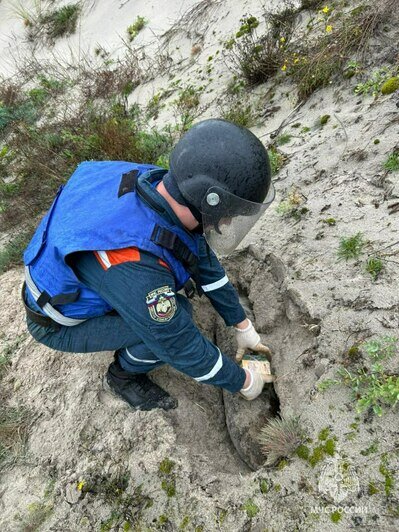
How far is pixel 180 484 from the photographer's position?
2105mm

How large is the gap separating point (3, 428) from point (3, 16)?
12800 millimetres

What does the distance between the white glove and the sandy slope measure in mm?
113

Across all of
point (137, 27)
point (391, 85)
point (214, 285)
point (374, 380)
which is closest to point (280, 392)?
point (374, 380)

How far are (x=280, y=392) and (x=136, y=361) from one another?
885mm

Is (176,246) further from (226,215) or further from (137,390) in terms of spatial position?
(137,390)

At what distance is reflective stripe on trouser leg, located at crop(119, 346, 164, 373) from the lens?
2.47 m

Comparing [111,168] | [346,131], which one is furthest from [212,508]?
[346,131]

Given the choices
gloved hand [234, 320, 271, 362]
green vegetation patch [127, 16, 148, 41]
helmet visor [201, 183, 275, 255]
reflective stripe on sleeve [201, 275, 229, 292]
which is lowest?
gloved hand [234, 320, 271, 362]

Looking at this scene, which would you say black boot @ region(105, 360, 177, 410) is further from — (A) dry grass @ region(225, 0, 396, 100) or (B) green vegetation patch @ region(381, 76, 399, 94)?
(A) dry grass @ region(225, 0, 396, 100)

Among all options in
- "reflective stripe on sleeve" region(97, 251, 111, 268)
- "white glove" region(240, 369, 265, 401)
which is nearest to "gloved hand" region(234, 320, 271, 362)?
"white glove" region(240, 369, 265, 401)

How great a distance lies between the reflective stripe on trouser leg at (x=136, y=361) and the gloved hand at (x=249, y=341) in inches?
21.0

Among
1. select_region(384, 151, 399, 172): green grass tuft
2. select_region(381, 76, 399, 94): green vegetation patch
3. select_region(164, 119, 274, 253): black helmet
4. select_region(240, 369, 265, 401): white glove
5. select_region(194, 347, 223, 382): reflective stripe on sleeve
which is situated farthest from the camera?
select_region(381, 76, 399, 94): green vegetation patch

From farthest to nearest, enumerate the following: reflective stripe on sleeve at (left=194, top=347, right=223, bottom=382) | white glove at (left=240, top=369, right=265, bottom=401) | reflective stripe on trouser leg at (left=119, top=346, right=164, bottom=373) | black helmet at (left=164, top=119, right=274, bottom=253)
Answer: reflective stripe on trouser leg at (left=119, top=346, right=164, bottom=373), white glove at (left=240, top=369, right=265, bottom=401), reflective stripe on sleeve at (left=194, top=347, right=223, bottom=382), black helmet at (left=164, top=119, right=274, bottom=253)

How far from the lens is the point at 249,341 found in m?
2.57
